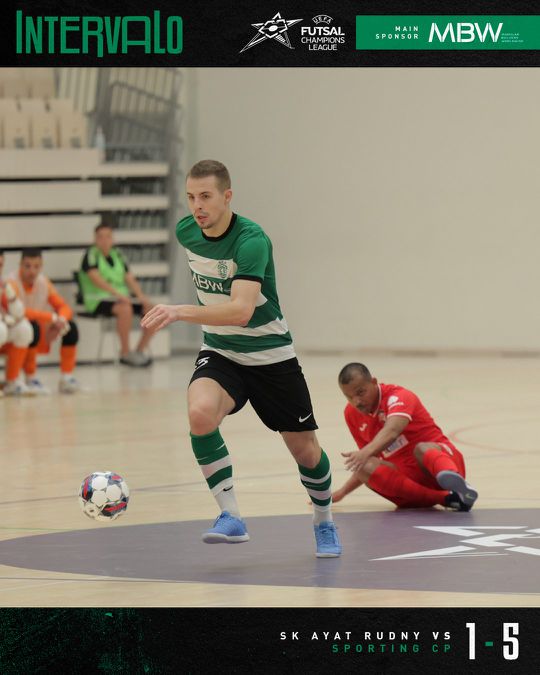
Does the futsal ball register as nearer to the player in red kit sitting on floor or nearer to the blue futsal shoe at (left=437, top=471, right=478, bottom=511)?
the player in red kit sitting on floor

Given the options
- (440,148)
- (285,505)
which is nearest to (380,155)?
(440,148)

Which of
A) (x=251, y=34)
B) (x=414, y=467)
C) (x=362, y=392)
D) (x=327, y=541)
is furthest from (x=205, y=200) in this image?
(x=414, y=467)

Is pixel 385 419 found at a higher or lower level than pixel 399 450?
higher

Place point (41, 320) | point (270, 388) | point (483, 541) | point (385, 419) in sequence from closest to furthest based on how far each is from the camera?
point (270, 388) < point (483, 541) < point (385, 419) < point (41, 320)

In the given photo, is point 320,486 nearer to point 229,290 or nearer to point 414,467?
point 229,290

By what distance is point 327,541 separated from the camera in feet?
21.5

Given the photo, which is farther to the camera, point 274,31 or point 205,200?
point 205,200

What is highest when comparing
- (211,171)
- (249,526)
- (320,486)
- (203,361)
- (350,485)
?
(211,171)

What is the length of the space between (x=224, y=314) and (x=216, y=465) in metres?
0.84

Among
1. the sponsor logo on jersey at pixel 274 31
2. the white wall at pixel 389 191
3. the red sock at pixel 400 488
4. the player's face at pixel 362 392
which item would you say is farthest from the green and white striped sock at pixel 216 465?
the white wall at pixel 389 191

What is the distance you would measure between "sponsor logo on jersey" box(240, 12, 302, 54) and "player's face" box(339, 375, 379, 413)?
227 centimetres

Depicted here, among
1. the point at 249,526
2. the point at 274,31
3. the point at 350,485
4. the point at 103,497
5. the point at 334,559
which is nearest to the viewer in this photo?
the point at 274,31

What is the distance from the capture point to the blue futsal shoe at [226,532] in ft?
20.9

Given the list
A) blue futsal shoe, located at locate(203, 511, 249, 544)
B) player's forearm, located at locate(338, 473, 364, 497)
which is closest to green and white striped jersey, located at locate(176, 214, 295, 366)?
blue futsal shoe, located at locate(203, 511, 249, 544)
